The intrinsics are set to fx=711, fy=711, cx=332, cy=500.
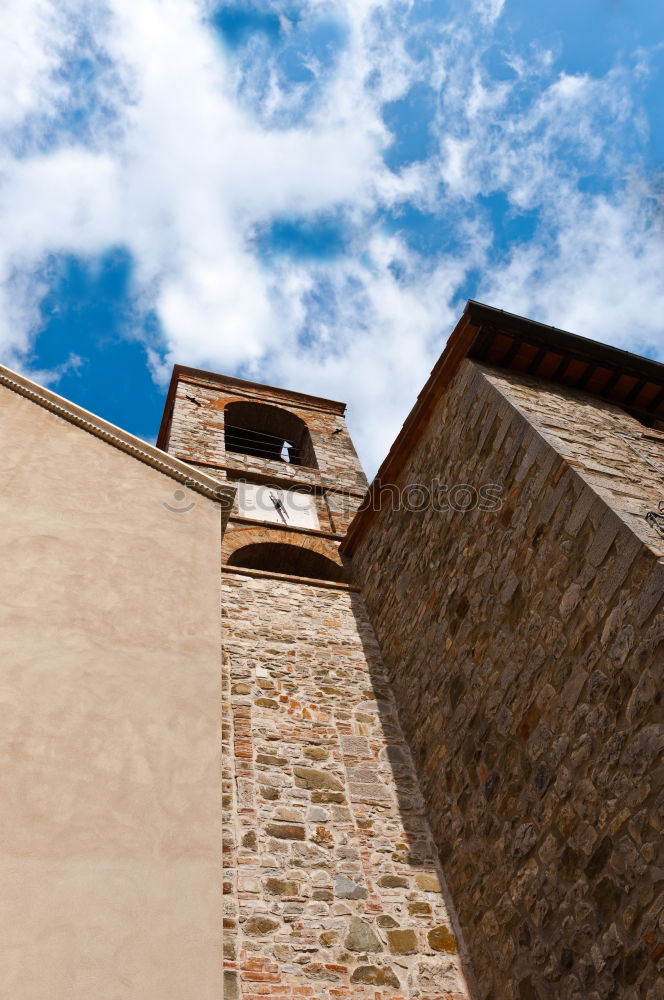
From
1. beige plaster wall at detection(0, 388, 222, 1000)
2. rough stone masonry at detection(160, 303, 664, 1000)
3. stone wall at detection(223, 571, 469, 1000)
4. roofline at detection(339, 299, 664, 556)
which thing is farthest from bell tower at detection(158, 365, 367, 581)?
beige plaster wall at detection(0, 388, 222, 1000)

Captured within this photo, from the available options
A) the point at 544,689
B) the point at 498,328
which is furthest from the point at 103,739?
the point at 498,328

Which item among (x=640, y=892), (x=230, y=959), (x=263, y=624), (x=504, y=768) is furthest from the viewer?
(x=263, y=624)

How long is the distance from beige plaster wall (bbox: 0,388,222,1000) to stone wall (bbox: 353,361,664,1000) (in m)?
1.64

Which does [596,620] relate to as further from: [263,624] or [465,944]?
[263,624]

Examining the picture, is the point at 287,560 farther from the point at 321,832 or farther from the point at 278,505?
the point at 321,832

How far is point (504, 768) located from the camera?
3979mm

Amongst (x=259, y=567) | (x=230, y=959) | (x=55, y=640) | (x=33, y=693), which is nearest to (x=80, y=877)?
(x=33, y=693)

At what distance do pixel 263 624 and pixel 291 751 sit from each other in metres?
1.40

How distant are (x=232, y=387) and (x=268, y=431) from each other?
0.98 metres

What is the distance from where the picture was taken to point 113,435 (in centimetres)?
518

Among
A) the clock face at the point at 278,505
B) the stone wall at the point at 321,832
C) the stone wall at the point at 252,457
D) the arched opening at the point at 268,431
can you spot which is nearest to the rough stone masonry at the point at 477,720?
the stone wall at the point at 321,832

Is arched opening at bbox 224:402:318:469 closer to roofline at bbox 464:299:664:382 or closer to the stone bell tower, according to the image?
the stone bell tower

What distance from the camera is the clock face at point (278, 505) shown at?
28.7 ft

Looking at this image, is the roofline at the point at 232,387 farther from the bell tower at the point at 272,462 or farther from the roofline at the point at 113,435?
the roofline at the point at 113,435
